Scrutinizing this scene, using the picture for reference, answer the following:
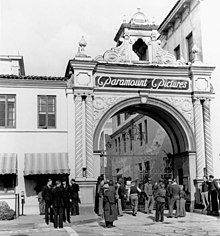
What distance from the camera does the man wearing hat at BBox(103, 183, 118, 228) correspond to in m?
14.8

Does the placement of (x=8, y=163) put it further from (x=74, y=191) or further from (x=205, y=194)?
(x=205, y=194)

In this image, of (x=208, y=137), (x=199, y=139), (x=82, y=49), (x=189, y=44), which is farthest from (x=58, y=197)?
(x=189, y=44)

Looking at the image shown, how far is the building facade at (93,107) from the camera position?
20078mm

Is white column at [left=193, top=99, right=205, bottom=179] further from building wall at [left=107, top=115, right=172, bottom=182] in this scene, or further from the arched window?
the arched window

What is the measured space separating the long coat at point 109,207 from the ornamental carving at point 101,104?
240 inches

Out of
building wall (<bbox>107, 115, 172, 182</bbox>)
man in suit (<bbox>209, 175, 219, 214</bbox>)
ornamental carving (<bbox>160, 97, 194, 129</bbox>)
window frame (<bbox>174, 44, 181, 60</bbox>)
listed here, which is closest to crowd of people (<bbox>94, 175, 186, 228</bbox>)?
man in suit (<bbox>209, 175, 219, 214</bbox>)

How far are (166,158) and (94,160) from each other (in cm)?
586

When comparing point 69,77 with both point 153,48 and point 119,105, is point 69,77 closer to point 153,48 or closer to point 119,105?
point 119,105

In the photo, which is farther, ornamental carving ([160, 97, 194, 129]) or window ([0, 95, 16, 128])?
ornamental carving ([160, 97, 194, 129])

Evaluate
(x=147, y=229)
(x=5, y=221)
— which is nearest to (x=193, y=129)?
(x=147, y=229)

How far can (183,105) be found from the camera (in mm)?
21906

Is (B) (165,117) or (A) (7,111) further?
(B) (165,117)

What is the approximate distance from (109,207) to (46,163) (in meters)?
5.78

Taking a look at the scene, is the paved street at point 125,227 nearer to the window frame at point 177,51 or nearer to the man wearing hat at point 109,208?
the man wearing hat at point 109,208
